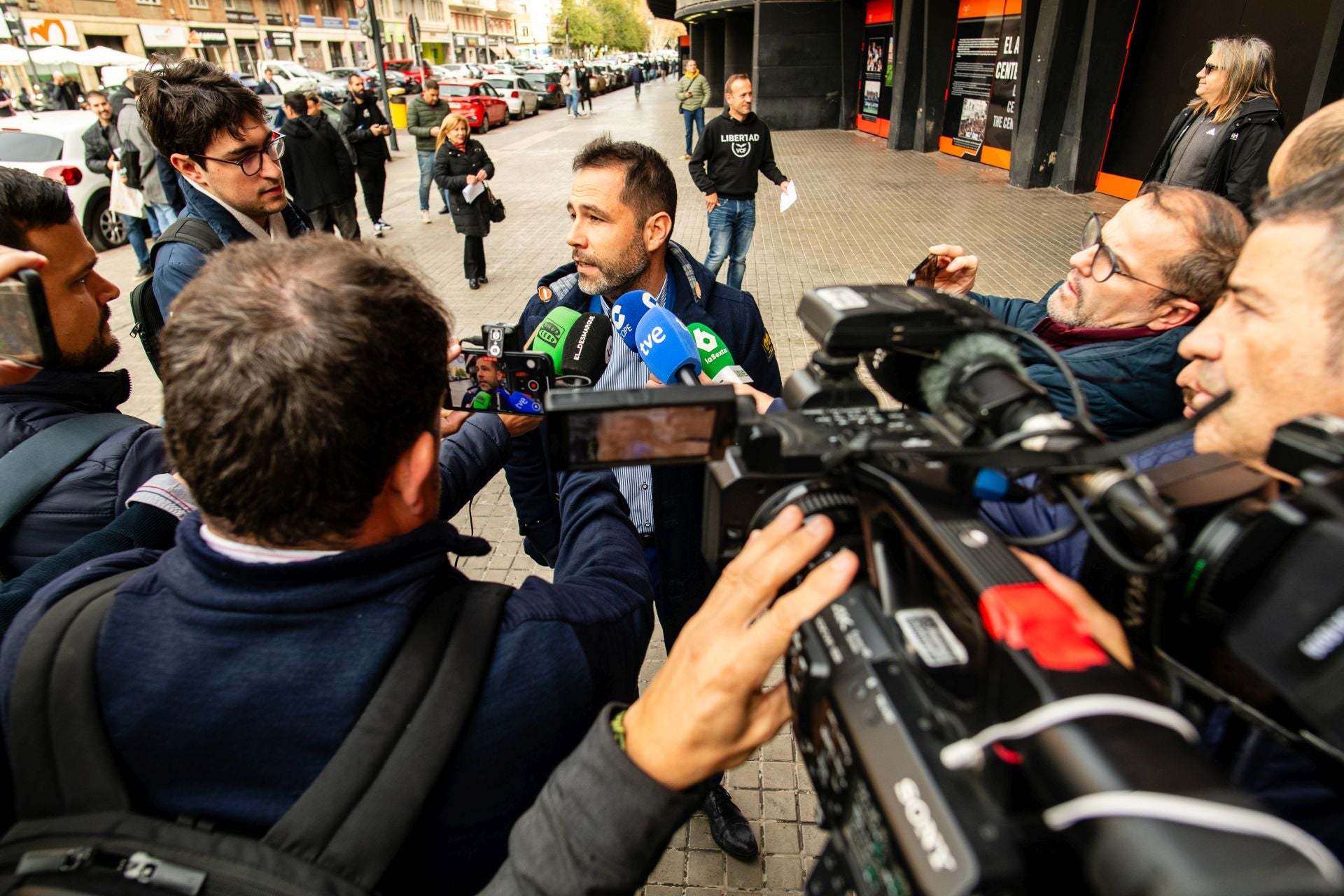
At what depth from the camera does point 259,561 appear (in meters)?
0.95

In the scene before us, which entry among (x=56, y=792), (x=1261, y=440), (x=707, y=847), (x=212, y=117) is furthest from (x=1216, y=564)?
(x=212, y=117)

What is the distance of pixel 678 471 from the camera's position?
2.21m

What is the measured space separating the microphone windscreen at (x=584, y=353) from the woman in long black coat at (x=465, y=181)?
5.99 metres

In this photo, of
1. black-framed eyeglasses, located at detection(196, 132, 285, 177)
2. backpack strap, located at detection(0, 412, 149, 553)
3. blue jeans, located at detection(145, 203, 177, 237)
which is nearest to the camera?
backpack strap, located at detection(0, 412, 149, 553)

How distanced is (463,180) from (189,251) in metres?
5.29

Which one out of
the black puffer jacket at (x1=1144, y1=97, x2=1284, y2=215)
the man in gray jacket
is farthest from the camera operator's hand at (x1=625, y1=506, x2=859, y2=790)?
the man in gray jacket

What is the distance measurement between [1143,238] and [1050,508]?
1.03 meters

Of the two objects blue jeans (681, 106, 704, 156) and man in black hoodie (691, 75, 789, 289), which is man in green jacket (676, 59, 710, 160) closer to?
blue jeans (681, 106, 704, 156)

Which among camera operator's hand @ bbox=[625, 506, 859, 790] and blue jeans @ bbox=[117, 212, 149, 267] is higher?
camera operator's hand @ bbox=[625, 506, 859, 790]

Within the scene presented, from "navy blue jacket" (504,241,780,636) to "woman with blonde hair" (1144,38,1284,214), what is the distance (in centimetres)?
435

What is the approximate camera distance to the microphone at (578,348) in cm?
187

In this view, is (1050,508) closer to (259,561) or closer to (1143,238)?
(1143,238)

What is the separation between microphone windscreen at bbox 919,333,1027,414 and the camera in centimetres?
97

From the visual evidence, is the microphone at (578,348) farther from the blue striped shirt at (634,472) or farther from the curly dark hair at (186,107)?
the curly dark hair at (186,107)
